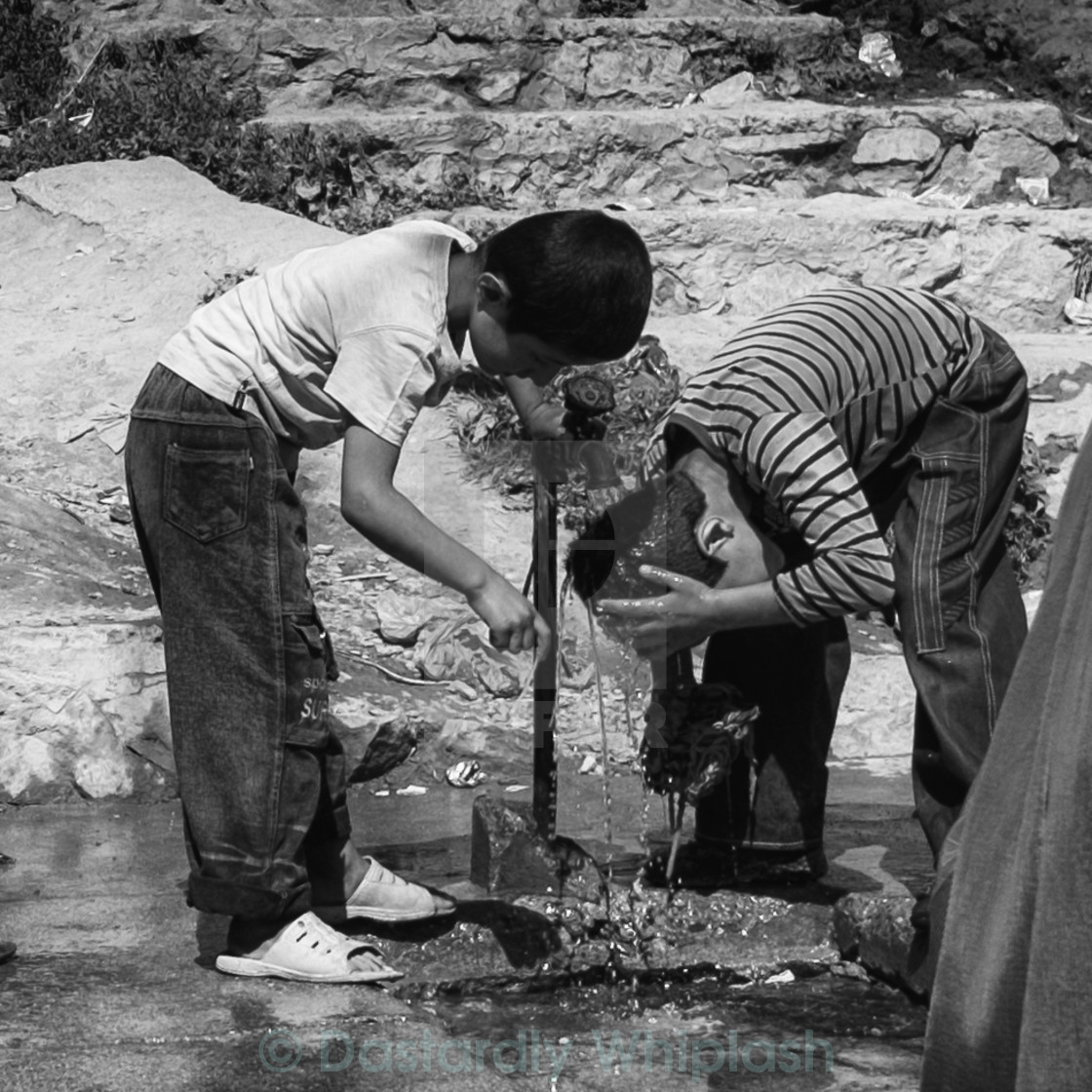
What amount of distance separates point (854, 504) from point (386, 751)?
2.15 m

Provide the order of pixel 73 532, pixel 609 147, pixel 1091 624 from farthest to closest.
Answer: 1. pixel 609 147
2. pixel 73 532
3. pixel 1091 624

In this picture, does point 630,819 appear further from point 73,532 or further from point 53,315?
point 53,315

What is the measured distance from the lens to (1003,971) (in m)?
1.39

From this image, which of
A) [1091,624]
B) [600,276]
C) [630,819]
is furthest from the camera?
[630,819]

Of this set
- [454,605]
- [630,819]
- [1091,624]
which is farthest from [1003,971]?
[454,605]

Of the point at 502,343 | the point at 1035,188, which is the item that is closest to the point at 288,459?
the point at 502,343

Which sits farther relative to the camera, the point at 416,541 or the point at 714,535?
the point at 714,535

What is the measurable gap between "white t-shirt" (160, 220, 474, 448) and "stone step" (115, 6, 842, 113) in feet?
23.8

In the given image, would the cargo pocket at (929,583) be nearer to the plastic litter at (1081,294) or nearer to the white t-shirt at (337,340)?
the white t-shirt at (337,340)

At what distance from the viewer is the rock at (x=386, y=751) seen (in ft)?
15.9

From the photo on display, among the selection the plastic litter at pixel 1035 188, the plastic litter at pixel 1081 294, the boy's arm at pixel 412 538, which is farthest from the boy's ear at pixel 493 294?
the plastic litter at pixel 1035 188

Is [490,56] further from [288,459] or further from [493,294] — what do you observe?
[493,294]

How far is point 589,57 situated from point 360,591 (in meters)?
5.36

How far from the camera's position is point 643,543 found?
336 centimetres
